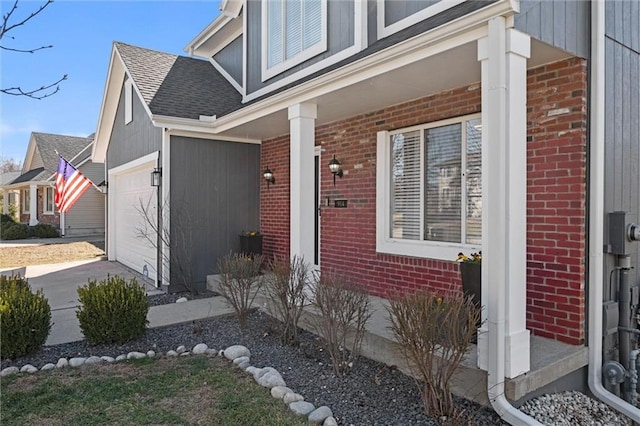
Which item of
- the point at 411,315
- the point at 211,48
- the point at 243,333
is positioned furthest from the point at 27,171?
the point at 411,315

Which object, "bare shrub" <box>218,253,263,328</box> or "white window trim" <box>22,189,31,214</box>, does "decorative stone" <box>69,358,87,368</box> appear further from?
"white window trim" <box>22,189,31,214</box>

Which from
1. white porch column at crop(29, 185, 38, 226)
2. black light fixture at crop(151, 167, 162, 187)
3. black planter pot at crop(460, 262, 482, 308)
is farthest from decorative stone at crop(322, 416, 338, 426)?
white porch column at crop(29, 185, 38, 226)

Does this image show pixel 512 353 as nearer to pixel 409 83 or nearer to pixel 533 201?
pixel 533 201

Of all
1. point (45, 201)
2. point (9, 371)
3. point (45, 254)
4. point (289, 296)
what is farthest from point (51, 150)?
point (289, 296)

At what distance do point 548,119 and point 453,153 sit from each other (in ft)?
4.30

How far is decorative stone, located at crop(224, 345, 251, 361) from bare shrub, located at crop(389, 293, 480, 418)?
199cm

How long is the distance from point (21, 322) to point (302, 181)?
3626 mm

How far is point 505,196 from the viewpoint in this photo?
3.39 m

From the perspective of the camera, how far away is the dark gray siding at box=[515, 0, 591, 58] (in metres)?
3.55

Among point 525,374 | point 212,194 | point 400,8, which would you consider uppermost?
point 400,8

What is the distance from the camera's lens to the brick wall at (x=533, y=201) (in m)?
4.15

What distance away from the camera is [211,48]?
11453 millimetres

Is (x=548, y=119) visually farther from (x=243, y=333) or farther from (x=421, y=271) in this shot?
(x=243, y=333)

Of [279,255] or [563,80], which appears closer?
[563,80]
